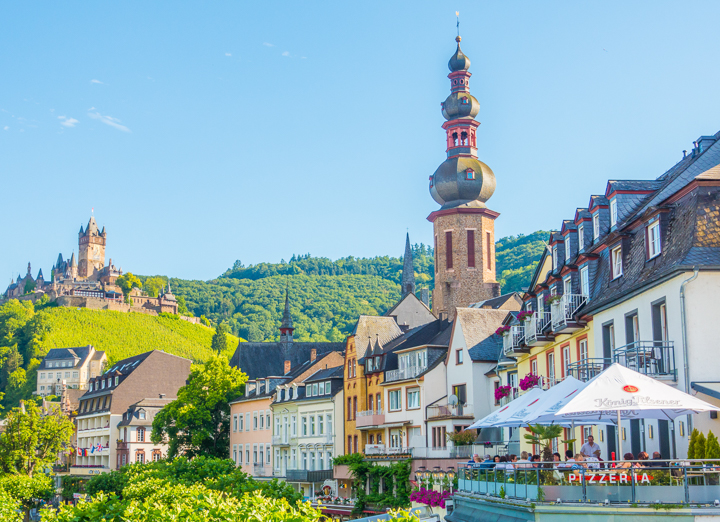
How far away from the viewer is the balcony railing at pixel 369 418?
59.0 meters

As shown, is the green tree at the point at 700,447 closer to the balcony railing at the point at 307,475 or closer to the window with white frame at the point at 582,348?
the window with white frame at the point at 582,348

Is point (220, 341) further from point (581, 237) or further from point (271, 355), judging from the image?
point (581, 237)

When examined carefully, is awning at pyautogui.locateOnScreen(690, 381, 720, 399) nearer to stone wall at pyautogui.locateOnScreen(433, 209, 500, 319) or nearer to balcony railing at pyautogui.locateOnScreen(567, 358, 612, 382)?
balcony railing at pyautogui.locateOnScreen(567, 358, 612, 382)

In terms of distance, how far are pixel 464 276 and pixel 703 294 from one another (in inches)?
2137

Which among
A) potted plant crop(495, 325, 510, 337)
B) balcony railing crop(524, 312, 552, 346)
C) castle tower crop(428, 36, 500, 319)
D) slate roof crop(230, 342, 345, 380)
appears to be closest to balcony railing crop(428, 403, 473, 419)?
potted plant crop(495, 325, 510, 337)

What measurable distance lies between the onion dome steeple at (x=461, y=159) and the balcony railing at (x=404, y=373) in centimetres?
2329

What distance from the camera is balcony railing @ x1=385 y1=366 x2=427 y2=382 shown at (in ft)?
181

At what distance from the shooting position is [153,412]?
301 ft

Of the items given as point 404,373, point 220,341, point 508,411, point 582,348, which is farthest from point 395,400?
point 220,341

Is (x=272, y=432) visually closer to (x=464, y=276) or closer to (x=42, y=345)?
(x=464, y=276)

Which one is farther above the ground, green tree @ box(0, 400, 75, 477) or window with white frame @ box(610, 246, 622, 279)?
window with white frame @ box(610, 246, 622, 279)

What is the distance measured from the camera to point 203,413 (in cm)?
7381

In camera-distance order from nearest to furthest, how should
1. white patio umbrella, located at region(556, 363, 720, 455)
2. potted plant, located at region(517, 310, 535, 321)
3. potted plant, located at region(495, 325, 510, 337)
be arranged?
white patio umbrella, located at region(556, 363, 720, 455) → potted plant, located at region(517, 310, 535, 321) → potted plant, located at region(495, 325, 510, 337)

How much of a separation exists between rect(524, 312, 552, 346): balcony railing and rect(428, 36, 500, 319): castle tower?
127ft
